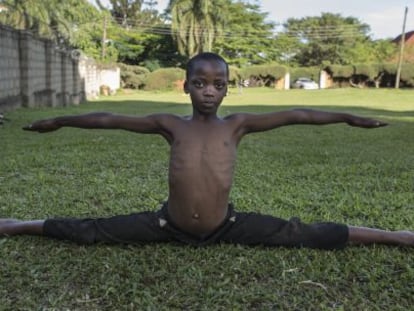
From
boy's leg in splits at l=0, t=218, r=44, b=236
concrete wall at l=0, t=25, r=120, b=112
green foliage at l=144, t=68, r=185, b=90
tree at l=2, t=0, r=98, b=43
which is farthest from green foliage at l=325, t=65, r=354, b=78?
boy's leg in splits at l=0, t=218, r=44, b=236

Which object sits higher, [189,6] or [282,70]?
[189,6]

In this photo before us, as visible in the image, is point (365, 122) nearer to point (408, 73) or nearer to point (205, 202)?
point (205, 202)

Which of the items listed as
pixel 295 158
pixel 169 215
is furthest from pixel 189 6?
pixel 169 215

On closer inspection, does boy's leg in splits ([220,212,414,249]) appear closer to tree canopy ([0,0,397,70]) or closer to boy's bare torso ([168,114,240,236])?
boy's bare torso ([168,114,240,236])

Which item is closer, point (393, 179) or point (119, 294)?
point (119, 294)

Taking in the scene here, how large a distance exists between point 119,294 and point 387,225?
1848 mm

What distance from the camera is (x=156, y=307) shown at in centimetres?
207

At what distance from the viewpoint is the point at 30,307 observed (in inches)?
81.4

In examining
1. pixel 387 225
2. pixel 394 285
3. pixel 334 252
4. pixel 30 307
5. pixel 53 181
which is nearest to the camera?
pixel 30 307

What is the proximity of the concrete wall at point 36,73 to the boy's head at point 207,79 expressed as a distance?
9.64 metres

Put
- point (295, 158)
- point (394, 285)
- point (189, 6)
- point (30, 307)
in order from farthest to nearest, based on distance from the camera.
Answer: point (189, 6) < point (295, 158) < point (394, 285) < point (30, 307)

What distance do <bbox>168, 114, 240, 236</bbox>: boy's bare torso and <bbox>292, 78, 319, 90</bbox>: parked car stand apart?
40497 millimetres

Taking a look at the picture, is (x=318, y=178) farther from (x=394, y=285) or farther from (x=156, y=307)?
(x=156, y=307)

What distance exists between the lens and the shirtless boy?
2693mm
